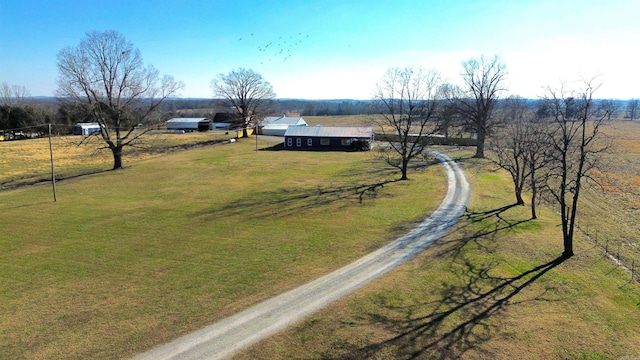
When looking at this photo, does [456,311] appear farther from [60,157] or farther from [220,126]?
[220,126]

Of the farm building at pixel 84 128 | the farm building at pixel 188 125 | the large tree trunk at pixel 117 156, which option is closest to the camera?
the large tree trunk at pixel 117 156

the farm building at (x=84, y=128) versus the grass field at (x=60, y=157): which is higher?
the farm building at (x=84, y=128)

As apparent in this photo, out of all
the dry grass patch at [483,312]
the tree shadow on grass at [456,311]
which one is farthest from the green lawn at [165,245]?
the tree shadow on grass at [456,311]

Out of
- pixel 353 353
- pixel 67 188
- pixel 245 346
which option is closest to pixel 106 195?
pixel 67 188

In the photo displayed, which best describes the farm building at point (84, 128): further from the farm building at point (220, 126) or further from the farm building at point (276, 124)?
the farm building at point (276, 124)

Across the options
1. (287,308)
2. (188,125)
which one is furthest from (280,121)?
(287,308)

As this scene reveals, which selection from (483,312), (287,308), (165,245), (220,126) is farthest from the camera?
(220,126)

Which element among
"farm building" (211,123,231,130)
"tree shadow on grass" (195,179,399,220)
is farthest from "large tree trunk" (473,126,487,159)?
"farm building" (211,123,231,130)
